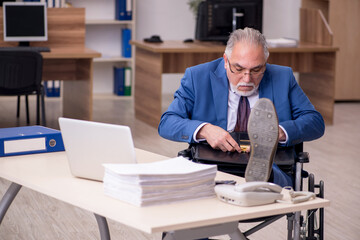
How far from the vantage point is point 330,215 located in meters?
3.50

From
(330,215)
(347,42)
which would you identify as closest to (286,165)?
(330,215)

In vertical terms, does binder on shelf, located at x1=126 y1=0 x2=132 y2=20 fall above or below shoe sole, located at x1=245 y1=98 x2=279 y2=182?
above

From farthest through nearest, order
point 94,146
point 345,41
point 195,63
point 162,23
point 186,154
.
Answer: point 162,23, point 345,41, point 195,63, point 186,154, point 94,146

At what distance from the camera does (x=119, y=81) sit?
749cm

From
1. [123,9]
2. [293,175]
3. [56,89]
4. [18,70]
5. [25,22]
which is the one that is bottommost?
[56,89]

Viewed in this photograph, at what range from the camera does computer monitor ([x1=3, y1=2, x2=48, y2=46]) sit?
566 centimetres

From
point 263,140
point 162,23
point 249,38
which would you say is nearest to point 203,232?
point 263,140

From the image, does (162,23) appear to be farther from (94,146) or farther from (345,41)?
(94,146)

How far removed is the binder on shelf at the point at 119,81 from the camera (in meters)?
7.41

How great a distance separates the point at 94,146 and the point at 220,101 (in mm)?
889

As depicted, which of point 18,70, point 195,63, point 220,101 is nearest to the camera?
point 220,101

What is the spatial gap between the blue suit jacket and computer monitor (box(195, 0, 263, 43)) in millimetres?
3286

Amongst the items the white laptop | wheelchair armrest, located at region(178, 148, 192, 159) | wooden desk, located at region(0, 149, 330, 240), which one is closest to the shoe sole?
wooden desk, located at region(0, 149, 330, 240)

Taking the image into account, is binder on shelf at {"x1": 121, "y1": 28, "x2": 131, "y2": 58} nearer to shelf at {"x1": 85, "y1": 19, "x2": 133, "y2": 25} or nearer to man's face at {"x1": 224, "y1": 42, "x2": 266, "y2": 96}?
shelf at {"x1": 85, "y1": 19, "x2": 133, "y2": 25}
